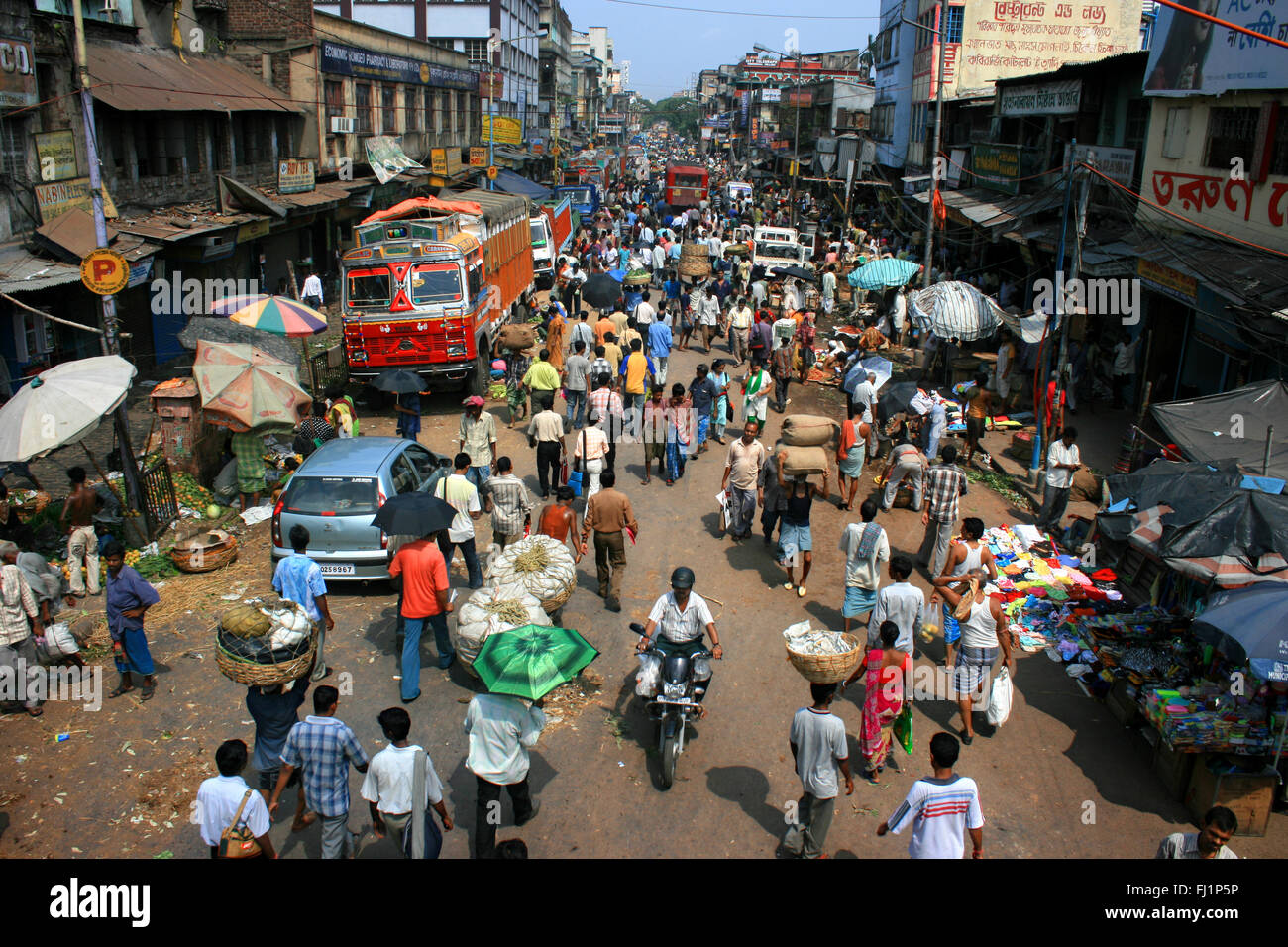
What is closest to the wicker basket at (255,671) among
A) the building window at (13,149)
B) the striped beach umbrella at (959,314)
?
the building window at (13,149)

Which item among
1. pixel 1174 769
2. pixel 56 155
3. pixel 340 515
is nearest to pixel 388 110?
pixel 56 155

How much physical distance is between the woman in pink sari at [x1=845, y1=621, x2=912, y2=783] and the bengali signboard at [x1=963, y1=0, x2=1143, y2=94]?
31980mm

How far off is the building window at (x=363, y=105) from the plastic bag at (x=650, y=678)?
102ft

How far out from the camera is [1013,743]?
7914 mm

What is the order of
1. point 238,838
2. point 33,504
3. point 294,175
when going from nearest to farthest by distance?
point 238,838
point 33,504
point 294,175

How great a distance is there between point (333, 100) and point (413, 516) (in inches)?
1082

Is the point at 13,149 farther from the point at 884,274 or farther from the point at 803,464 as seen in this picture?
the point at 884,274

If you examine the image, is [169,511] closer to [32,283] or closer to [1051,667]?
[32,283]

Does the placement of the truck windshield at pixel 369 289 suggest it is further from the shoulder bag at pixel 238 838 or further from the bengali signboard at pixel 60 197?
the shoulder bag at pixel 238 838

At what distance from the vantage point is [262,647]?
21.9ft

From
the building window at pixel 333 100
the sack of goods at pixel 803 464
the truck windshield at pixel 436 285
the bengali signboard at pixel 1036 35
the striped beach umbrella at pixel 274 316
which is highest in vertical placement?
the bengali signboard at pixel 1036 35

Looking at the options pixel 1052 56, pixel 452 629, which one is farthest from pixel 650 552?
pixel 1052 56

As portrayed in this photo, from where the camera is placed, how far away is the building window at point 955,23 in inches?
1344

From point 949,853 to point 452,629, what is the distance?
581 cm
